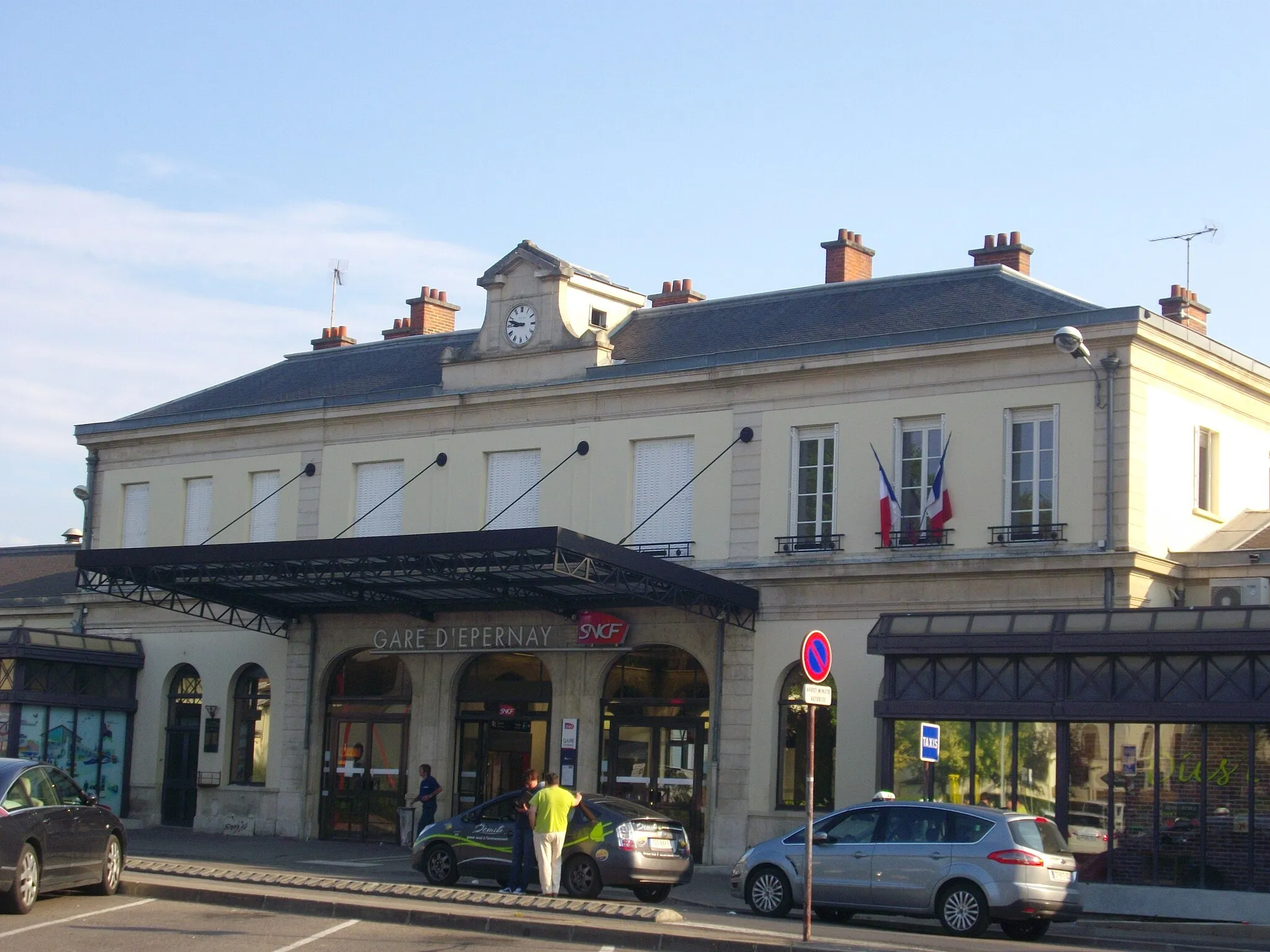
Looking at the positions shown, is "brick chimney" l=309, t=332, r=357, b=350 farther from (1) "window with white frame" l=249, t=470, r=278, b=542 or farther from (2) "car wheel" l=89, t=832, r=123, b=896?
(2) "car wheel" l=89, t=832, r=123, b=896

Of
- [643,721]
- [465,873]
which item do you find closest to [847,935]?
[465,873]

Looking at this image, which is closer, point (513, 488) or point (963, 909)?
point (963, 909)

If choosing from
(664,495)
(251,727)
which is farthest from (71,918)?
(251,727)

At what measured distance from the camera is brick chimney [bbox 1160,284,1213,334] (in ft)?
107

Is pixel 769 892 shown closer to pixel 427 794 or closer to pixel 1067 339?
pixel 1067 339

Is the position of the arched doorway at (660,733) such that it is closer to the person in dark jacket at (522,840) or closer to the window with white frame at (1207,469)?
the person in dark jacket at (522,840)

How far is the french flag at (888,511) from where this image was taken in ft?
92.3

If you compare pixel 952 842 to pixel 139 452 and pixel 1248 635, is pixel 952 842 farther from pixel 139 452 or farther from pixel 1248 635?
pixel 139 452

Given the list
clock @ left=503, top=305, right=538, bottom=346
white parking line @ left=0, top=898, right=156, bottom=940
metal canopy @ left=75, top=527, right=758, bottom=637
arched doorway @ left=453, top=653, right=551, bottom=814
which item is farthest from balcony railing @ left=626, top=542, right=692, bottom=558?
white parking line @ left=0, top=898, right=156, bottom=940

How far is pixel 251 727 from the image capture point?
35.7 metres

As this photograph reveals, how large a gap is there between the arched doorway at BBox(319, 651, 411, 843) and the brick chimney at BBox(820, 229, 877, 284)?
1109 centimetres

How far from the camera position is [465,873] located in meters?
23.6

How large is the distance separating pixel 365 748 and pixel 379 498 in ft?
15.8

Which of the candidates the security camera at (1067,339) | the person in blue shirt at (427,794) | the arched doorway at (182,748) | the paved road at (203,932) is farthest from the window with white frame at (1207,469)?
the arched doorway at (182,748)
